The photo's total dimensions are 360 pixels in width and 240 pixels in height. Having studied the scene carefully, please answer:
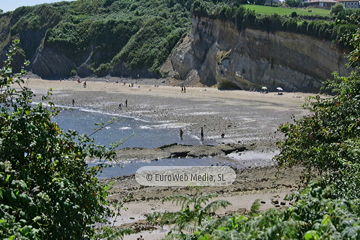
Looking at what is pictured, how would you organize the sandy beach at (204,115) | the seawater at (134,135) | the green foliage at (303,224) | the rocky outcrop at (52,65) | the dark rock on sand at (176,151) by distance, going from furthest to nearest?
1. the rocky outcrop at (52,65)
2. the dark rock on sand at (176,151)
3. the seawater at (134,135)
4. the sandy beach at (204,115)
5. the green foliage at (303,224)

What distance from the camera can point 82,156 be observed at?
7.75 m

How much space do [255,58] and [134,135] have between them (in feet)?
84.7

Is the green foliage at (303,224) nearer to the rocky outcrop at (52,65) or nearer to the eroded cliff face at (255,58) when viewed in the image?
the eroded cliff face at (255,58)

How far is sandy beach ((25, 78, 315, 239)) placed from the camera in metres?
17.7

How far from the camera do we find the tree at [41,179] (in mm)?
5859

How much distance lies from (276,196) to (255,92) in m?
36.6

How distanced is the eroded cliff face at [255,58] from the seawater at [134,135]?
62.4ft

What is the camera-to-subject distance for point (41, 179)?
21.9 ft

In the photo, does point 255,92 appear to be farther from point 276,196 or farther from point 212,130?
point 276,196

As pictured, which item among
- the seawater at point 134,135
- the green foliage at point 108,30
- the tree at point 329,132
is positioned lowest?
the seawater at point 134,135

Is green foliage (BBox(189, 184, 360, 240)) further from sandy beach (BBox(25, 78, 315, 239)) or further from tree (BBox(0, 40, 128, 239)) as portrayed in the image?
sandy beach (BBox(25, 78, 315, 239))

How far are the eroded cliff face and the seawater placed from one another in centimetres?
1903

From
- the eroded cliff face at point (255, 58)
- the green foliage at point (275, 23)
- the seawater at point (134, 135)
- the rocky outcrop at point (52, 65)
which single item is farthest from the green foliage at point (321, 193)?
the rocky outcrop at point (52, 65)

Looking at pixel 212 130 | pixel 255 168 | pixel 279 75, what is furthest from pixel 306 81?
pixel 255 168
